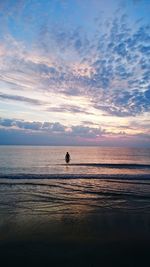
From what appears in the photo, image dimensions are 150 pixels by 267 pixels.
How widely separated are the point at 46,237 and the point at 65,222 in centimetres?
180

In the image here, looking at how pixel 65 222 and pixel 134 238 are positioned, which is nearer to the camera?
pixel 134 238

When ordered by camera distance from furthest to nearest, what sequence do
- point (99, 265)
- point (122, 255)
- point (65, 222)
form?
1. point (65, 222)
2. point (122, 255)
3. point (99, 265)

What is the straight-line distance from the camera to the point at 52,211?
1161 centimetres

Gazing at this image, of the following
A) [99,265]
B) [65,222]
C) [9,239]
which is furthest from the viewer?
[65,222]

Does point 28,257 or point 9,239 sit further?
point 9,239

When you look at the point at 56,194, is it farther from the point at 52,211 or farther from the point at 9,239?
the point at 9,239

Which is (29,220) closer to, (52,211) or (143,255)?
(52,211)

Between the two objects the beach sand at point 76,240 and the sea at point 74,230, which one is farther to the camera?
the sea at point 74,230

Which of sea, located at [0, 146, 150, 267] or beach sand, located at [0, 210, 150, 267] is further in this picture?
sea, located at [0, 146, 150, 267]

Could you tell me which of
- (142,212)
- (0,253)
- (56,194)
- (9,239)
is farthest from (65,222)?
(56,194)

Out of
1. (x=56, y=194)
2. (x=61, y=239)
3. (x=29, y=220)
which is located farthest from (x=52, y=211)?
(x=56, y=194)

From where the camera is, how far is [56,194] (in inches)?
632

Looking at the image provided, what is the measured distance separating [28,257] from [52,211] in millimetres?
4852

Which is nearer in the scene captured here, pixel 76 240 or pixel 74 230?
pixel 76 240
